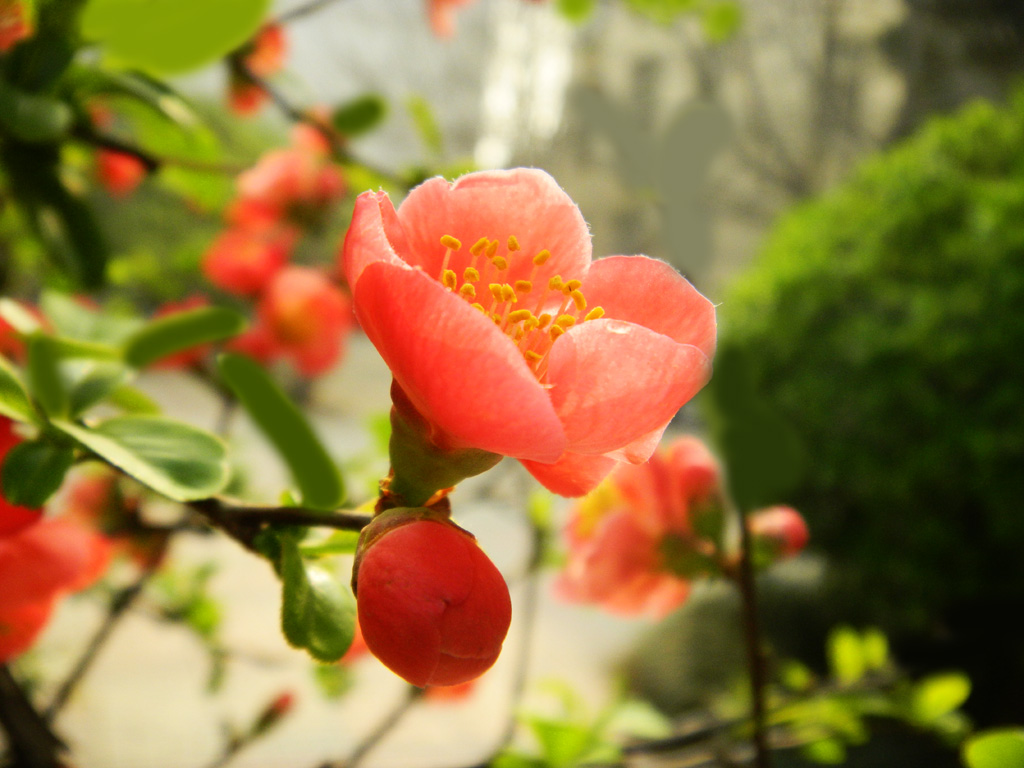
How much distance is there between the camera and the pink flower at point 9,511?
173mm

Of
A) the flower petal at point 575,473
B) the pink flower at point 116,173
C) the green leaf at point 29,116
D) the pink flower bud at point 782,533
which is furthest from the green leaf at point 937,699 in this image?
the pink flower at point 116,173

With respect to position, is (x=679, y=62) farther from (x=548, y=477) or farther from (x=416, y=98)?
(x=548, y=477)

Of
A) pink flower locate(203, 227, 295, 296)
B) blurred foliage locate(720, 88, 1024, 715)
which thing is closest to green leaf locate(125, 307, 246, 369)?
pink flower locate(203, 227, 295, 296)

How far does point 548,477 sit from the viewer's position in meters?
0.14

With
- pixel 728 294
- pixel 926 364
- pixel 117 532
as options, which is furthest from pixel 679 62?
pixel 117 532

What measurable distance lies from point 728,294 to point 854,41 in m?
2.48

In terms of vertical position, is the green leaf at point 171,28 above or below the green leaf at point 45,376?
above

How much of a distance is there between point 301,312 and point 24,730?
388 millimetres

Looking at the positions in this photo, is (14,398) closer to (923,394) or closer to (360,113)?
(360,113)

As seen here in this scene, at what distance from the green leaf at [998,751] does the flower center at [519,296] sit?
151 millimetres

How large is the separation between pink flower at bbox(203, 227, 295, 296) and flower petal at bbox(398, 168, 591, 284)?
0.49 metres

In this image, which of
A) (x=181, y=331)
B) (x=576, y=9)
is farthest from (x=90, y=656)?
(x=576, y=9)

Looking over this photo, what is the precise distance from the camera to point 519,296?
16 cm

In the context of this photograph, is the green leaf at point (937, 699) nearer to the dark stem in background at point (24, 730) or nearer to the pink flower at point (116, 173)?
the dark stem in background at point (24, 730)
